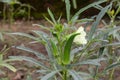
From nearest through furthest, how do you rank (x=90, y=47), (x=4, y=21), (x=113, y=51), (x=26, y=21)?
1. (x=90, y=47)
2. (x=113, y=51)
3. (x=4, y=21)
4. (x=26, y=21)

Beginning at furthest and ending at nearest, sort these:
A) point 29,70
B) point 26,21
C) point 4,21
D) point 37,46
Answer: point 26,21 → point 4,21 → point 37,46 → point 29,70

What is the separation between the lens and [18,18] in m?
4.29

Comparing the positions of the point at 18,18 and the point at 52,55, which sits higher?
the point at 52,55

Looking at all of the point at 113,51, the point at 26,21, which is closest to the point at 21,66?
the point at 113,51

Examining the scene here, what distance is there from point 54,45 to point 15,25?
2.79m

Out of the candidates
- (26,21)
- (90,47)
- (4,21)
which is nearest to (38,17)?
(26,21)

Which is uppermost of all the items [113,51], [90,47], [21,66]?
[90,47]

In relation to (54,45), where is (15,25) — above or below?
below

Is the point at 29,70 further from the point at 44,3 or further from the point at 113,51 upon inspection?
the point at 44,3

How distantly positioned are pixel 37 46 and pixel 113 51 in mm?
1441

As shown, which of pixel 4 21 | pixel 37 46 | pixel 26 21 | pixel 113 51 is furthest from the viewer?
pixel 26 21

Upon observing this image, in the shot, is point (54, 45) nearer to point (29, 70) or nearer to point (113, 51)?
point (113, 51)

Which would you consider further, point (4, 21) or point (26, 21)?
point (26, 21)

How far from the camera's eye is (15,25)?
396 centimetres
